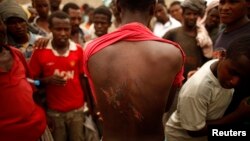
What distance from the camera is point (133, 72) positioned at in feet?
6.37

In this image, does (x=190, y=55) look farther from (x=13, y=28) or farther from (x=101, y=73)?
(x=101, y=73)

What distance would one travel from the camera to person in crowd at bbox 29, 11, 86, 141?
378 cm

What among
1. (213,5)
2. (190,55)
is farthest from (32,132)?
(213,5)

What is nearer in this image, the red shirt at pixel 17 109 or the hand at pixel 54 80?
the red shirt at pixel 17 109

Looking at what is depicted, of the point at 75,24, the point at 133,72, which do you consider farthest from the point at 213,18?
the point at 133,72

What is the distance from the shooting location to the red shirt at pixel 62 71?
149 inches

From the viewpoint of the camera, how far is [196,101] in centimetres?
242

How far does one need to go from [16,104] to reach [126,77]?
1.42m

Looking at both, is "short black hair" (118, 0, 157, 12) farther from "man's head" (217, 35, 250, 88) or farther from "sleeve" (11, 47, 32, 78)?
"sleeve" (11, 47, 32, 78)


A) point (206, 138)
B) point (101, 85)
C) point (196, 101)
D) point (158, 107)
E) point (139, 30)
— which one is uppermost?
point (139, 30)

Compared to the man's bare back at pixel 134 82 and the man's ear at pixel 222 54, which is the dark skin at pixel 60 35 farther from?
the man's bare back at pixel 134 82

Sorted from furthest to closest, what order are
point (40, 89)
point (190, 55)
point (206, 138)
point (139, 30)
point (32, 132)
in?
point (190, 55) < point (40, 89) < point (32, 132) < point (206, 138) < point (139, 30)

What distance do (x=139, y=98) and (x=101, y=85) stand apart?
238 millimetres

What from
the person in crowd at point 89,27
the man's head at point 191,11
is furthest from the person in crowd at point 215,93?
the person in crowd at point 89,27
